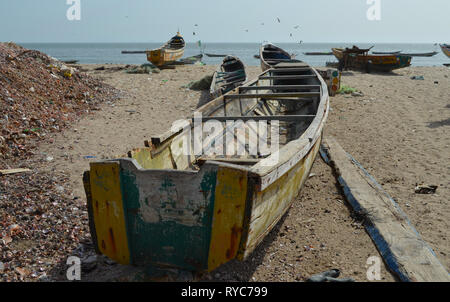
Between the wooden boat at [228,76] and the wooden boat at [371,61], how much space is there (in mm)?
10109

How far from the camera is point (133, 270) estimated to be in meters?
2.84

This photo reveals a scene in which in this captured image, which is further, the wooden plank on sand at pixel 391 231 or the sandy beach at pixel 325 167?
the sandy beach at pixel 325 167

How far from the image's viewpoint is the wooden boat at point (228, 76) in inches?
401

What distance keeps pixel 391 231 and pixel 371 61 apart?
18.6 m

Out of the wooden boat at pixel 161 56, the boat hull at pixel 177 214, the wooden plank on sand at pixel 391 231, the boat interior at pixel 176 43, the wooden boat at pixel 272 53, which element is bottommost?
the wooden plank on sand at pixel 391 231

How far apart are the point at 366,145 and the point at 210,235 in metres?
5.23

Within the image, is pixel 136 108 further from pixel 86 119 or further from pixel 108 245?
pixel 108 245

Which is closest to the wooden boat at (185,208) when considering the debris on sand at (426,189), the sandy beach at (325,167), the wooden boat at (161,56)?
the sandy beach at (325,167)

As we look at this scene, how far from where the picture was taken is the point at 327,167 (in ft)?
18.2

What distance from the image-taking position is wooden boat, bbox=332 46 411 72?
18719 millimetres

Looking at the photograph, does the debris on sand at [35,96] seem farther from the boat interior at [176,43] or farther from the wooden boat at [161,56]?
the boat interior at [176,43]

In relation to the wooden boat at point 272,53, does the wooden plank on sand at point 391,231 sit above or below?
below

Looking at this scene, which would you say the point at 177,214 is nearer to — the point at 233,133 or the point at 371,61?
the point at 233,133
